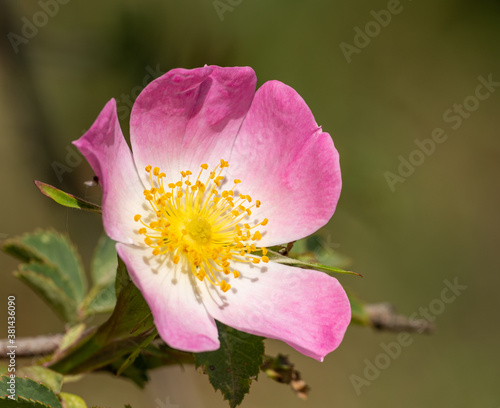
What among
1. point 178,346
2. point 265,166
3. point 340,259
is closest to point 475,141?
point 340,259

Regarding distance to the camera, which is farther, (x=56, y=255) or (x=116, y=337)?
(x=56, y=255)

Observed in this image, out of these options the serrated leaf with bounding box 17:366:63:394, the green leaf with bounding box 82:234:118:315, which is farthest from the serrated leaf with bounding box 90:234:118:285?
the serrated leaf with bounding box 17:366:63:394
